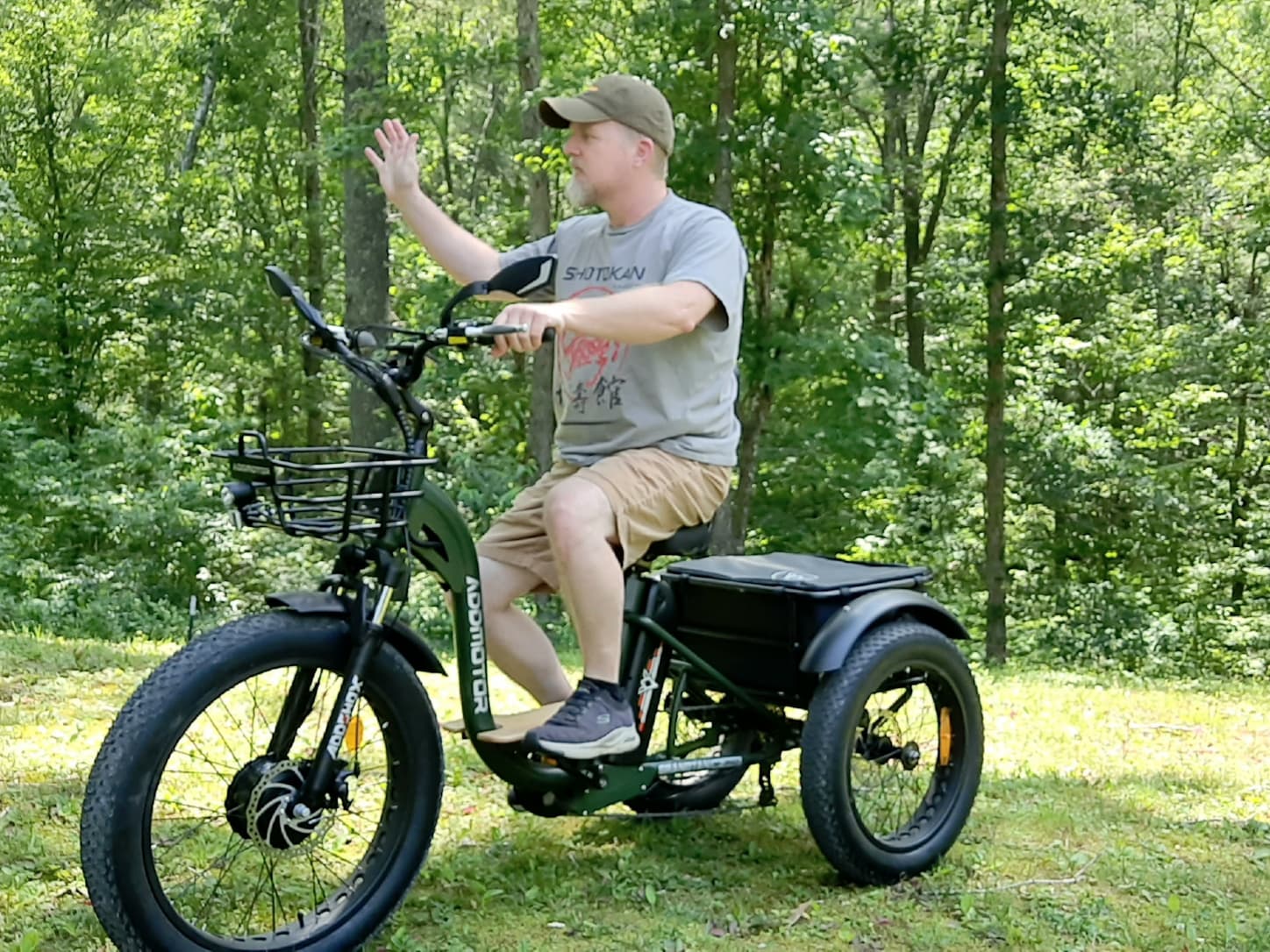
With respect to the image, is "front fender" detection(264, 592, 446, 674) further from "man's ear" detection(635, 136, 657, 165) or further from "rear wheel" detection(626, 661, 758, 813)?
"man's ear" detection(635, 136, 657, 165)

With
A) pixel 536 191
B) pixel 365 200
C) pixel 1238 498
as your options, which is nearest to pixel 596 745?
pixel 536 191

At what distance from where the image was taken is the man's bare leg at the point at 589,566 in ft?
10.5

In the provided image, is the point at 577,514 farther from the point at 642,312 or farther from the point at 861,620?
the point at 861,620

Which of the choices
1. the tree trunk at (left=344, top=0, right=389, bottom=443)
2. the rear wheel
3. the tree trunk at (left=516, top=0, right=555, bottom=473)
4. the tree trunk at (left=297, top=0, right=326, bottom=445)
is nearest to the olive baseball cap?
the rear wheel

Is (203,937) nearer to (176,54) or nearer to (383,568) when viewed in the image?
(383,568)

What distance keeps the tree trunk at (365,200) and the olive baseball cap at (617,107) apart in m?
7.95

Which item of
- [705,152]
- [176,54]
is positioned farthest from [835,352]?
[176,54]

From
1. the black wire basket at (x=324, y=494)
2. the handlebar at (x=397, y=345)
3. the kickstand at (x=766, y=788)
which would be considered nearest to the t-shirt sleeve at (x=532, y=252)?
the handlebar at (x=397, y=345)

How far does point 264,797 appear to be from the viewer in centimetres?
272

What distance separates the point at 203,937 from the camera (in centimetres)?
263

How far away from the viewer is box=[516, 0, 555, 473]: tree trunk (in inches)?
420

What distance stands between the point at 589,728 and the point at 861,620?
79 cm

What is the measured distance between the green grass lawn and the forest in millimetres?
6183

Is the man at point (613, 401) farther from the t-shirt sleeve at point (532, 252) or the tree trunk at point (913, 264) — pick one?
the tree trunk at point (913, 264)
